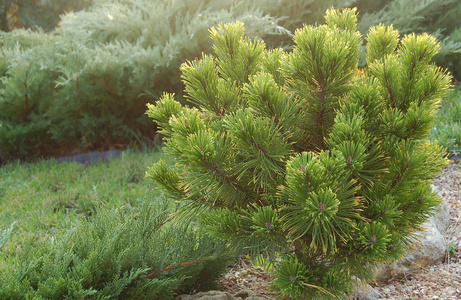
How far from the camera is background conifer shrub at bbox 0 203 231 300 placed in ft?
5.41

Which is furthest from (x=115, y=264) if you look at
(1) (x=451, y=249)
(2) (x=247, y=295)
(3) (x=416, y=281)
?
(1) (x=451, y=249)

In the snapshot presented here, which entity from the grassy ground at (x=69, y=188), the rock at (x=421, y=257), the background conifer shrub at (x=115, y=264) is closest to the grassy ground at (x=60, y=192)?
the grassy ground at (x=69, y=188)

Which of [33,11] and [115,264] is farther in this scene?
[33,11]

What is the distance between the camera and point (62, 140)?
5535 millimetres

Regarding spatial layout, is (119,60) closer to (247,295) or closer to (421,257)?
(247,295)

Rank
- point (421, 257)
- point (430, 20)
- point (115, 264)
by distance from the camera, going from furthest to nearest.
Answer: point (430, 20)
point (421, 257)
point (115, 264)

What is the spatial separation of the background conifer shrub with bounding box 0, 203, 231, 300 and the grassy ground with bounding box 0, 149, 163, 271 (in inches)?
38.7

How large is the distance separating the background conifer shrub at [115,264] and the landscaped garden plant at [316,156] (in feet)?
0.84

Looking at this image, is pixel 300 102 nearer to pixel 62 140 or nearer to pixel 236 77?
pixel 236 77

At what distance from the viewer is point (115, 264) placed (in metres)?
1.79

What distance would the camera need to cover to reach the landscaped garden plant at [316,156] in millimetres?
1609

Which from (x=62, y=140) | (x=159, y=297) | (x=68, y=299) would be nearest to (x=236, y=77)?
(x=159, y=297)

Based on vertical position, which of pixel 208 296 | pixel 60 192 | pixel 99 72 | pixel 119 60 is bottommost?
pixel 60 192

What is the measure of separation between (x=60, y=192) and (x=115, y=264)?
2480 mm
